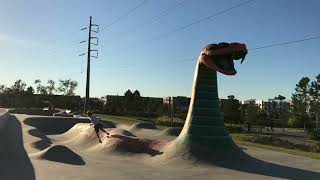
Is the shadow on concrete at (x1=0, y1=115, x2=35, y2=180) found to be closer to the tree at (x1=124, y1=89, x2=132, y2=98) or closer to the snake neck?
the snake neck

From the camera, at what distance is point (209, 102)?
18.0m

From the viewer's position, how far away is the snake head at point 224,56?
17.5 m

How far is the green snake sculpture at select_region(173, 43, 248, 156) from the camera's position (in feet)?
57.2

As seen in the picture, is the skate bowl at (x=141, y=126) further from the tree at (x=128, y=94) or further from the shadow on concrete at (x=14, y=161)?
the tree at (x=128, y=94)

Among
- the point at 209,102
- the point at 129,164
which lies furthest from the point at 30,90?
the point at 209,102

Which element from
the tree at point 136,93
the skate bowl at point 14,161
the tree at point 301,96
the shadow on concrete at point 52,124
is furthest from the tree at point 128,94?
the skate bowl at point 14,161

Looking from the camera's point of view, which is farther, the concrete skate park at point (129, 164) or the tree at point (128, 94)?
the tree at point (128, 94)

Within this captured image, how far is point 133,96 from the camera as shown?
117625 millimetres

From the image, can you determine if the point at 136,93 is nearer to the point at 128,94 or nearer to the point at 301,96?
the point at 128,94

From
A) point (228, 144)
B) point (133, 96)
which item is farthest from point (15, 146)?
point (133, 96)

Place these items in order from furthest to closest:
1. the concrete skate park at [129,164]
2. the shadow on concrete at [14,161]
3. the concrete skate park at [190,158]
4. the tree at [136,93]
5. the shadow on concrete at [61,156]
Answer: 1. the tree at [136,93]
2. the shadow on concrete at [61,156]
3. the concrete skate park at [190,158]
4. the concrete skate park at [129,164]
5. the shadow on concrete at [14,161]

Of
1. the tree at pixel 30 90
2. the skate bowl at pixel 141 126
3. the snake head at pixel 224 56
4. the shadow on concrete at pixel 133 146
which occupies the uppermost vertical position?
the tree at pixel 30 90

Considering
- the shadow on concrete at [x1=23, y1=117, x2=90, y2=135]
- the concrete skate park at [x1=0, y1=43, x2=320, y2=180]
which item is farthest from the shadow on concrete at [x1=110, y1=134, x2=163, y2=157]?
the shadow on concrete at [x1=23, y1=117, x2=90, y2=135]

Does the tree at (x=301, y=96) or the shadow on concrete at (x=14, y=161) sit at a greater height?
the tree at (x=301, y=96)
